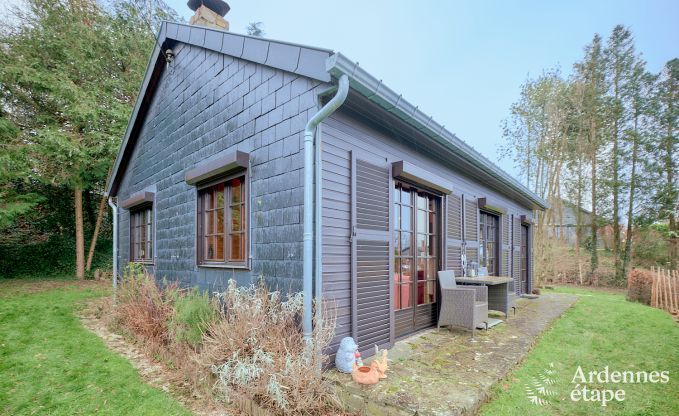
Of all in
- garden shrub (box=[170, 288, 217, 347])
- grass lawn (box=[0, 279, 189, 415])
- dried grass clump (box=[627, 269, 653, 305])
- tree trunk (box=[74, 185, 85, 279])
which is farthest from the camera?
tree trunk (box=[74, 185, 85, 279])

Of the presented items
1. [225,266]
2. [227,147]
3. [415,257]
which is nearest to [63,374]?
[225,266]

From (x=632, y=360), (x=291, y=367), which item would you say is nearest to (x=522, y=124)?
(x=632, y=360)

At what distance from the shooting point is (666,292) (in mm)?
8422

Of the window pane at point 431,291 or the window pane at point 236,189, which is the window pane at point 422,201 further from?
the window pane at point 236,189

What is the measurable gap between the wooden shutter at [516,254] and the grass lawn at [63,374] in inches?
328

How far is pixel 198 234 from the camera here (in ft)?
17.1

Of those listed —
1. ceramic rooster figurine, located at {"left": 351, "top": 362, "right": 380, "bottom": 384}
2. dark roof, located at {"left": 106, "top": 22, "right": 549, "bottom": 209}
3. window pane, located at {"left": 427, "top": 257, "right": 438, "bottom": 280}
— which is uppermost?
dark roof, located at {"left": 106, "top": 22, "right": 549, "bottom": 209}

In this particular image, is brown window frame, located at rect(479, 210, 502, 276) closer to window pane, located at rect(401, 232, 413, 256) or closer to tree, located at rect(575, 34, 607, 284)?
window pane, located at rect(401, 232, 413, 256)

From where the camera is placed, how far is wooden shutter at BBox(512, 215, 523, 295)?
9.09 metres

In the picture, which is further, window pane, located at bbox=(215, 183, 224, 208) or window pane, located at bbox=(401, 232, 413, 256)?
window pane, located at bbox=(215, 183, 224, 208)

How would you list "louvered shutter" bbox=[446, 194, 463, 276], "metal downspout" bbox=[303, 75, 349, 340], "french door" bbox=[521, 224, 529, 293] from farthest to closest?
"french door" bbox=[521, 224, 529, 293] → "louvered shutter" bbox=[446, 194, 463, 276] → "metal downspout" bbox=[303, 75, 349, 340]

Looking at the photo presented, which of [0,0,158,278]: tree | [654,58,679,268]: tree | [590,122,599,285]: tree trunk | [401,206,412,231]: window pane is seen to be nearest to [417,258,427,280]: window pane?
[401,206,412,231]: window pane

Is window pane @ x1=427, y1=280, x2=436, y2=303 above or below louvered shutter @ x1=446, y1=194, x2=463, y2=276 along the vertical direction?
below

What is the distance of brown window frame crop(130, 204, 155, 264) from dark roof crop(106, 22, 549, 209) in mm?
2390
